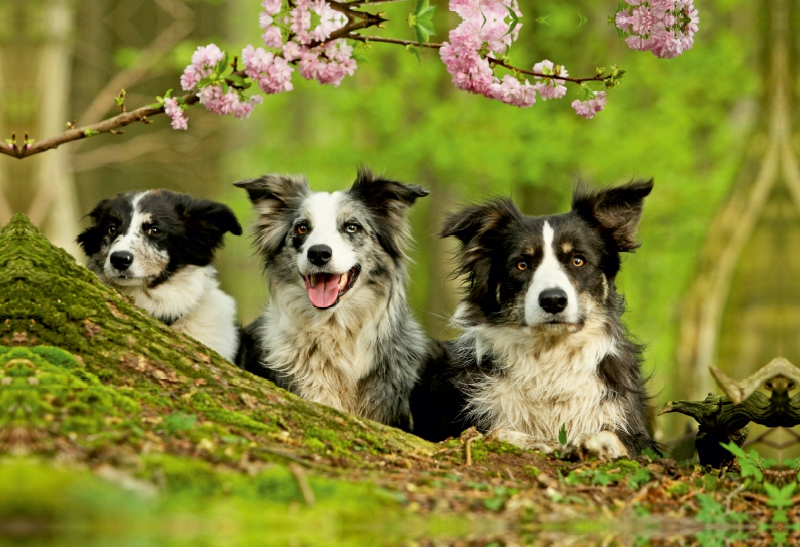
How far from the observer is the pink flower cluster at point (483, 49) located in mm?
5531

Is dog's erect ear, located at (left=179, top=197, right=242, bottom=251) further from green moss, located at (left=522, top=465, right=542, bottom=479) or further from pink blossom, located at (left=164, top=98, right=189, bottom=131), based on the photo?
green moss, located at (left=522, top=465, right=542, bottom=479)

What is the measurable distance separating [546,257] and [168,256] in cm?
306

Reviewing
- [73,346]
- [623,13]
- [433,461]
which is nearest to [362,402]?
[433,461]

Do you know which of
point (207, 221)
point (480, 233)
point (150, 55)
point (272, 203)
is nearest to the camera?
point (480, 233)

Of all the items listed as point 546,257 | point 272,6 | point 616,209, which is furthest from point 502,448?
point 272,6

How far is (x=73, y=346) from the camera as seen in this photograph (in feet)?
Result: 15.7

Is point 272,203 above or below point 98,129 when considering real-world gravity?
below

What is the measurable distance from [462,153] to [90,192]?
5.95 metres

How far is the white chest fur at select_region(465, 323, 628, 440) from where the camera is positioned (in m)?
5.93

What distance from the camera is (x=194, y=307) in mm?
7086

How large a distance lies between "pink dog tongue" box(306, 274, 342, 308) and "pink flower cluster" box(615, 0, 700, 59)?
103 inches

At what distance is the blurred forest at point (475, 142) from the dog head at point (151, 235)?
14.2ft

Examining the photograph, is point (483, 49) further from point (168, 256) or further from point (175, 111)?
point (168, 256)

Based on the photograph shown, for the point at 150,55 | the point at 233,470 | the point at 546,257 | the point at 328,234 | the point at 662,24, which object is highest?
the point at 150,55
